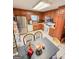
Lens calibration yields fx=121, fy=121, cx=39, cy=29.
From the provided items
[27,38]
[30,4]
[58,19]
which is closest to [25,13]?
[30,4]

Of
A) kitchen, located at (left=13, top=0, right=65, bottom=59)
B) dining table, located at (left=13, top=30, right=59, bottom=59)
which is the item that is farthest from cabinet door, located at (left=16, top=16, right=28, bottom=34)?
dining table, located at (left=13, top=30, right=59, bottom=59)

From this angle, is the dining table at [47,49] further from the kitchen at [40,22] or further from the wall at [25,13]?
the wall at [25,13]

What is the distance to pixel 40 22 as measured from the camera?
1.06 metres

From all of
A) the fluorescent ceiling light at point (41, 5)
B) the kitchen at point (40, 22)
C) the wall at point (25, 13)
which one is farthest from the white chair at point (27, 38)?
the fluorescent ceiling light at point (41, 5)

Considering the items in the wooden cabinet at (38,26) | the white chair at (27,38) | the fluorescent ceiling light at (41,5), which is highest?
the fluorescent ceiling light at (41,5)

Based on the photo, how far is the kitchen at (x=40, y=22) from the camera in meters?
0.96

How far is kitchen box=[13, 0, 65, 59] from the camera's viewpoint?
37.9 inches

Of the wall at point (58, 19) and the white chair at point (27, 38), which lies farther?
the wall at point (58, 19)

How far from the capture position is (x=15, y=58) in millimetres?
→ 917

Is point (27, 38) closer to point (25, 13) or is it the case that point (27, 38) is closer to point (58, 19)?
point (25, 13)

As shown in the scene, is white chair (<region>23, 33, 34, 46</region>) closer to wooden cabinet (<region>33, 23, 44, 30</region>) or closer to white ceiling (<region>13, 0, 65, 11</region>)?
wooden cabinet (<region>33, 23, 44, 30</region>)

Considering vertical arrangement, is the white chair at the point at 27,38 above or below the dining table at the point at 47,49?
above
